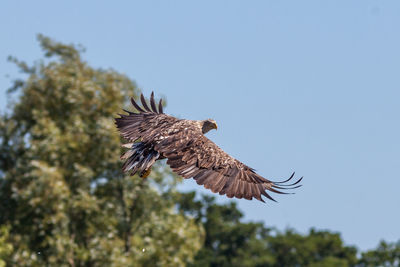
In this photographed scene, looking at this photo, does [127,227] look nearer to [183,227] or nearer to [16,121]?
[183,227]

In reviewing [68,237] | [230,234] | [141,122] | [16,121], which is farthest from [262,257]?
[141,122]

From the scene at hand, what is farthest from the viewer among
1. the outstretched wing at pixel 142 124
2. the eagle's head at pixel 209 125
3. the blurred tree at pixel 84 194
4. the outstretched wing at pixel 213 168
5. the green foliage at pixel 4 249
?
the blurred tree at pixel 84 194

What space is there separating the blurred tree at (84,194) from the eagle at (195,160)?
53.0 ft

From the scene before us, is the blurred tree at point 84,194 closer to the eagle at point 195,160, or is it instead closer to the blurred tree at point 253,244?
the eagle at point 195,160

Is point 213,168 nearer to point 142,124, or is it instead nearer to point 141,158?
point 141,158

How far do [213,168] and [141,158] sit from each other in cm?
138

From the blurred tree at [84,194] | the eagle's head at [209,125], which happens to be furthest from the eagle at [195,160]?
the blurred tree at [84,194]

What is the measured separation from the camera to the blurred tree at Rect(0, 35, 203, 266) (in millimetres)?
32438

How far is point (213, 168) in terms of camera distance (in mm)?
14664

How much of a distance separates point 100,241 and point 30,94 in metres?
9.56

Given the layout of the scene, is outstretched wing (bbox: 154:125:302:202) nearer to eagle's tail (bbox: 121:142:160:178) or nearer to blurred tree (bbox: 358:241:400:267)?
eagle's tail (bbox: 121:142:160:178)

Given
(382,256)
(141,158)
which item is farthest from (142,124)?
(382,256)

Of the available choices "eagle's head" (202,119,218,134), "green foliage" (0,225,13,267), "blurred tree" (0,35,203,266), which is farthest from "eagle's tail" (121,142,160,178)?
"blurred tree" (0,35,203,266)

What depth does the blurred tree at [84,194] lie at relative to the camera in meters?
32.4
